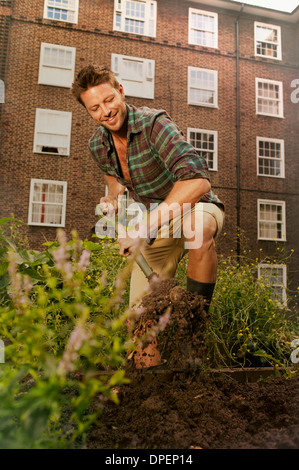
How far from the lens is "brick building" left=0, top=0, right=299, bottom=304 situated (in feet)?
6.04

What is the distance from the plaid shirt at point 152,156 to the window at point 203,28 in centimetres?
109

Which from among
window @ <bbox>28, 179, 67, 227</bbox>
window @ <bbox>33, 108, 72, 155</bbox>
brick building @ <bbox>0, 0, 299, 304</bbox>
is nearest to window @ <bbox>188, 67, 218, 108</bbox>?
brick building @ <bbox>0, 0, 299, 304</bbox>

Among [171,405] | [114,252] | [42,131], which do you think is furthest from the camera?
[42,131]

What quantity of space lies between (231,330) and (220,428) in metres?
0.68

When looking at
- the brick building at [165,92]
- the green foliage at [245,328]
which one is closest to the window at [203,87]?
the brick building at [165,92]

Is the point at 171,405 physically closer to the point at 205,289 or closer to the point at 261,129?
the point at 205,289

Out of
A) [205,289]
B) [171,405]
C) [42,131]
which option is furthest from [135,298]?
[42,131]

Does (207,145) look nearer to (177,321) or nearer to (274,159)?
(274,159)

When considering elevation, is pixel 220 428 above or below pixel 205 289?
below

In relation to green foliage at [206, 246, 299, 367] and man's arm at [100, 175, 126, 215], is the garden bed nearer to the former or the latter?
green foliage at [206, 246, 299, 367]

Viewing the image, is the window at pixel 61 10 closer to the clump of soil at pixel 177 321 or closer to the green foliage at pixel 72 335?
the green foliage at pixel 72 335

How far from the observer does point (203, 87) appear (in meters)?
2.15
